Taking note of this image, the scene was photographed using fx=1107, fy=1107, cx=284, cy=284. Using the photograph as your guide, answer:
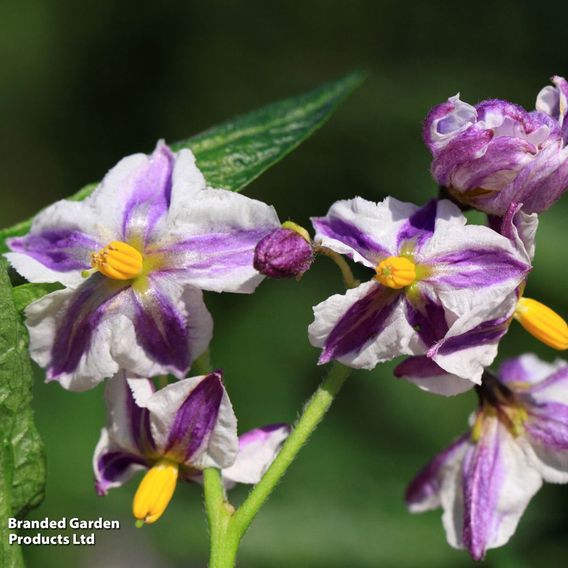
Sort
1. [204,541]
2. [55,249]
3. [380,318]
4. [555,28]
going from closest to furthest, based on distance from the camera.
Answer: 1. [380,318]
2. [55,249]
3. [204,541]
4. [555,28]

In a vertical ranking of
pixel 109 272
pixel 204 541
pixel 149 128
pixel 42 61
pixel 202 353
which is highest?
pixel 109 272

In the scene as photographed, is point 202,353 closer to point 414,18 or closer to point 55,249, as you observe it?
point 55,249

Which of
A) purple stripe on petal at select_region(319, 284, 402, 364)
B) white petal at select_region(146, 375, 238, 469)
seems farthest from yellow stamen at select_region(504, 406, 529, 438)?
white petal at select_region(146, 375, 238, 469)

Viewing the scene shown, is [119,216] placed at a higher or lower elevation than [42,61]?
higher

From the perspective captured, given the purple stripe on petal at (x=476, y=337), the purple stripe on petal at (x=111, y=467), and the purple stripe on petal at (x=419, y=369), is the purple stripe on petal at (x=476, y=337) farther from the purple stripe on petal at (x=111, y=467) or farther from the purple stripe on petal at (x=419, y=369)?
the purple stripe on petal at (x=111, y=467)

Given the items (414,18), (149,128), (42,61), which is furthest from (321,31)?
(42,61)

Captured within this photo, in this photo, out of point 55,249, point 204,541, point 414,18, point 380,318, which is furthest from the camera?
point 414,18

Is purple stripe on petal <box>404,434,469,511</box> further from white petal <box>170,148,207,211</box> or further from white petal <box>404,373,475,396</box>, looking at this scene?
white petal <box>170,148,207,211</box>

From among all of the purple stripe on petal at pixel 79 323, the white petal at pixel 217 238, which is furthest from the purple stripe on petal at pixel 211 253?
the purple stripe on petal at pixel 79 323
